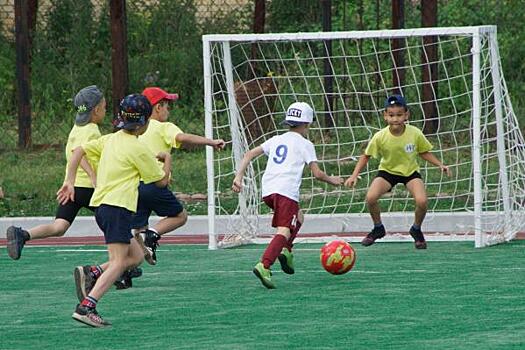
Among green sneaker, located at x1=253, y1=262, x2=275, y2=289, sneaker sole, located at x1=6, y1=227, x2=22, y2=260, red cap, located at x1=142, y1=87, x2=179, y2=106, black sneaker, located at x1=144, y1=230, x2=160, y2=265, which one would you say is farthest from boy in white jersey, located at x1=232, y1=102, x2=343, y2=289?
sneaker sole, located at x1=6, y1=227, x2=22, y2=260

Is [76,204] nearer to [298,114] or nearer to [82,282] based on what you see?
[298,114]

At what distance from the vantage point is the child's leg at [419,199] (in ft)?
45.4

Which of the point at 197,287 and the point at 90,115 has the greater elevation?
the point at 90,115

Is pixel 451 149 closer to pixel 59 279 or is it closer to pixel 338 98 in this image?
pixel 338 98

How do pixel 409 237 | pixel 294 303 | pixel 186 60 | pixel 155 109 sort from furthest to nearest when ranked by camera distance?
1. pixel 186 60
2. pixel 409 237
3. pixel 155 109
4. pixel 294 303

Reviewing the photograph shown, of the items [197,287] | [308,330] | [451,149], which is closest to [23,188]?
[451,149]

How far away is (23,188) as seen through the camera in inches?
712

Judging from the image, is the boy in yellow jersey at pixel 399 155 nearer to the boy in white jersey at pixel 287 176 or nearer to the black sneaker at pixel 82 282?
the boy in white jersey at pixel 287 176

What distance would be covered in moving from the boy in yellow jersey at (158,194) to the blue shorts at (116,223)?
2.55 m

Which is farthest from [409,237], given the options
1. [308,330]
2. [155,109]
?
[308,330]

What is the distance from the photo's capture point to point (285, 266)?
11.8 meters

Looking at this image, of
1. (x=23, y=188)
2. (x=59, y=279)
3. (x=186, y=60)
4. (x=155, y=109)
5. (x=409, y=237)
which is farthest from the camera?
(x=186, y=60)

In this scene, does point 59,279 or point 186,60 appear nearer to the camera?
point 59,279

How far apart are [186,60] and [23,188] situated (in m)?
3.74
